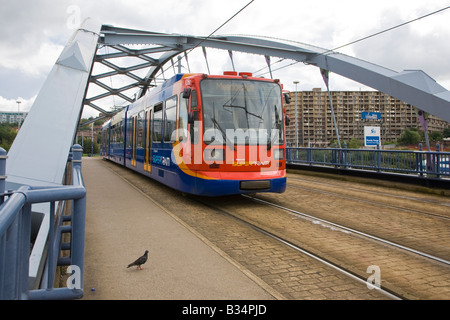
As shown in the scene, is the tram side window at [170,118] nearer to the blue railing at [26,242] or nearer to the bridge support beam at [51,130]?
the bridge support beam at [51,130]

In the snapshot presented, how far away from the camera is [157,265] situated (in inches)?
186

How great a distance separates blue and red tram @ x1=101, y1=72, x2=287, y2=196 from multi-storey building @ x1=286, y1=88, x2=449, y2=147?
11.2 m

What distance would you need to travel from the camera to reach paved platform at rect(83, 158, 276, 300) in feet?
12.7

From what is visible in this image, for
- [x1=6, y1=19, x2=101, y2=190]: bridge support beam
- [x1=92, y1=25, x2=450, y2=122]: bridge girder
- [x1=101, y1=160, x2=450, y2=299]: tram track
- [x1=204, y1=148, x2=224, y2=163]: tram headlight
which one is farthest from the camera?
[x1=92, y1=25, x2=450, y2=122]: bridge girder

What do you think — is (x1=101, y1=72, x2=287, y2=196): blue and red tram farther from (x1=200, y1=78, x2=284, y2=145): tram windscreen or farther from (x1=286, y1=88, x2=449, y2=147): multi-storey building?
(x1=286, y1=88, x2=449, y2=147): multi-storey building

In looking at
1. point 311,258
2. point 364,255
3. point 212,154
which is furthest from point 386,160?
point 311,258

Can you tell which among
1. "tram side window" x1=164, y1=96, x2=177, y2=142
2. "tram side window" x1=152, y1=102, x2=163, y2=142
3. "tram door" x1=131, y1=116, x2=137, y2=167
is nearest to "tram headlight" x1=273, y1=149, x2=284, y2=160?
"tram side window" x1=164, y1=96, x2=177, y2=142

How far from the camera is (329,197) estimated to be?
10.8 meters

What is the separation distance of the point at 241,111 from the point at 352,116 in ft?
157
